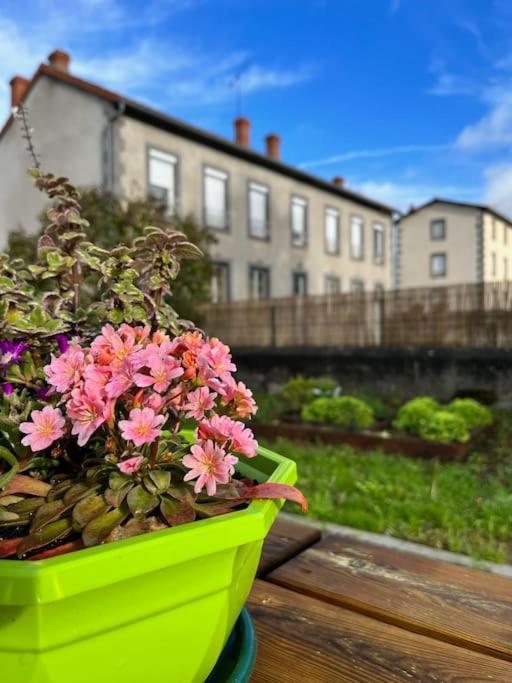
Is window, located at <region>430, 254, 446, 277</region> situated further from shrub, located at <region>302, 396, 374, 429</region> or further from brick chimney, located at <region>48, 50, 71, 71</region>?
shrub, located at <region>302, 396, 374, 429</region>

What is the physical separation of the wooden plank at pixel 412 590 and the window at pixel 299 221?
17.8 meters

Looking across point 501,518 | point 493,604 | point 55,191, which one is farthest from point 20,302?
point 501,518

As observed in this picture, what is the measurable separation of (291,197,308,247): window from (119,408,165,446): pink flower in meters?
18.3

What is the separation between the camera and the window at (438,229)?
1284 inches

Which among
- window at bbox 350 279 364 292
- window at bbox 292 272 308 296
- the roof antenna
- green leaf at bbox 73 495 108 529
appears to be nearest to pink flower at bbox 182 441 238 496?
green leaf at bbox 73 495 108 529

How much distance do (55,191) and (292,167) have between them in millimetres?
17631

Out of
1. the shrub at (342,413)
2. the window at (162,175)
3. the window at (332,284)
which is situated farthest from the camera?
the window at (332,284)

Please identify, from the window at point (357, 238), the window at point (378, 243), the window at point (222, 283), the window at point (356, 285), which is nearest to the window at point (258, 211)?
the window at point (222, 283)

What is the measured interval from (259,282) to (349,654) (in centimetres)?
1680

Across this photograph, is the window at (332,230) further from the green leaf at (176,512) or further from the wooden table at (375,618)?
the green leaf at (176,512)

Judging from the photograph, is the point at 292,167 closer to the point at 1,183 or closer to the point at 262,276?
the point at 262,276

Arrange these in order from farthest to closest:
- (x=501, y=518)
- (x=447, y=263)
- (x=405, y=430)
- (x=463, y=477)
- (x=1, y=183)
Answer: (x=447, y=263)
(x=1, y=183)
(x=405, y=430)
(x=463, y=477)
(x=501, y=518)

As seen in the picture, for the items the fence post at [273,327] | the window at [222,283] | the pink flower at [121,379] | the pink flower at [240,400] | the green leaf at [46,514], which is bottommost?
the green leaf at [46,514]

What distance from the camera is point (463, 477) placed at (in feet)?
14.2
